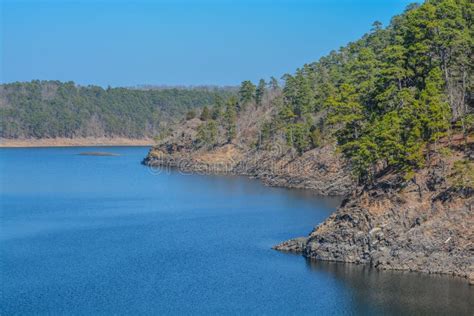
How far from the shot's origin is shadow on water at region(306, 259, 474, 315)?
187ft

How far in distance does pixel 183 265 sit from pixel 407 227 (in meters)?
20.6

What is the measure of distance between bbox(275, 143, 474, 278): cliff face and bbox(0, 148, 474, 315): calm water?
2.08 m

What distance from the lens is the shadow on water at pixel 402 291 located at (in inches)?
2247

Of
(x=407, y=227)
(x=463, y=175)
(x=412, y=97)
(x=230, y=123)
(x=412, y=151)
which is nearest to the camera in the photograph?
(x=463, y=175)

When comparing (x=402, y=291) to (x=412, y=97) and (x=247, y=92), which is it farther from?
(x=247, y=92)

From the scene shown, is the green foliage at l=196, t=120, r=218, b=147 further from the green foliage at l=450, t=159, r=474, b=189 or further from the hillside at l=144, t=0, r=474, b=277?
the green foliage at l=450, t=159, r=474, b=189

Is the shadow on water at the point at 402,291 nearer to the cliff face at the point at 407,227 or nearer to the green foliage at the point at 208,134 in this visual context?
the cliff face at the point at 407,227

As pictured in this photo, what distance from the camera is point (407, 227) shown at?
225 ft

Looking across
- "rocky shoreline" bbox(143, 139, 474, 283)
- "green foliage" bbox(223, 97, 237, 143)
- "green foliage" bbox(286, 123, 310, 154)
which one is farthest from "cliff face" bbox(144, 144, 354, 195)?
"rocky shoreline" bbox(143, 139, 474, 283)

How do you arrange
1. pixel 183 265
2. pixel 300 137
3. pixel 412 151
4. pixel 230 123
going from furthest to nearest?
pixel 230 123 → pixel 300 137 → pixel 412 151 → pixel 183 265

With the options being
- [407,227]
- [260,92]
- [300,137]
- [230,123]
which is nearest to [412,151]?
[407,227]

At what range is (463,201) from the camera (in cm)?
6744

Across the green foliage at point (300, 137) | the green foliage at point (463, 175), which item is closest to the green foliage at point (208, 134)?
the green foliage at point (300, 137)

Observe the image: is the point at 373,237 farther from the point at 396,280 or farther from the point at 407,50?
the point at 407,50
